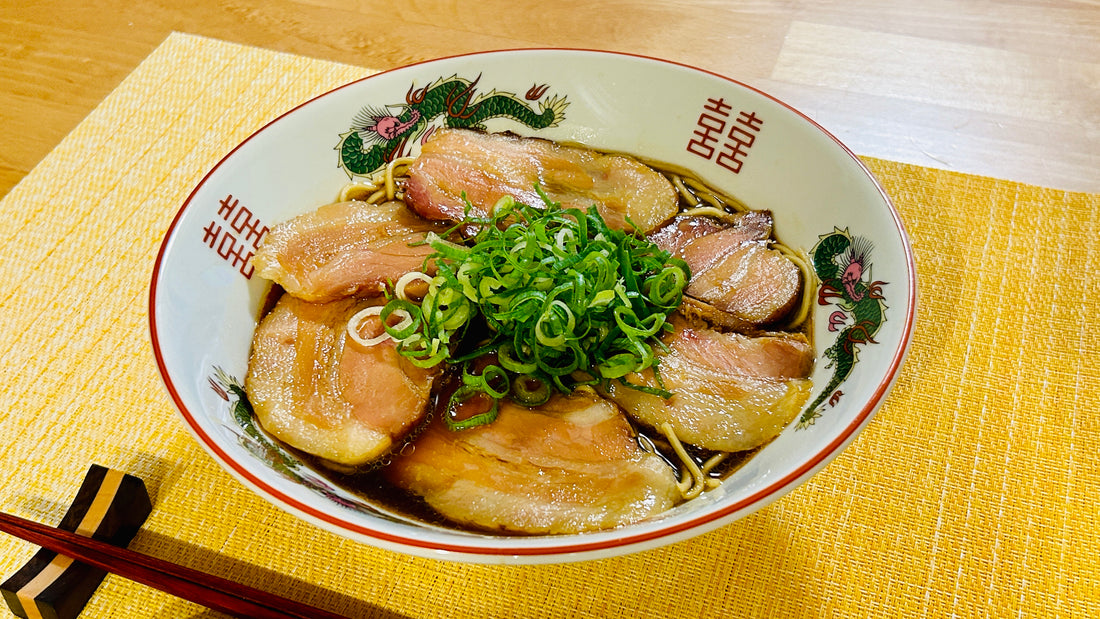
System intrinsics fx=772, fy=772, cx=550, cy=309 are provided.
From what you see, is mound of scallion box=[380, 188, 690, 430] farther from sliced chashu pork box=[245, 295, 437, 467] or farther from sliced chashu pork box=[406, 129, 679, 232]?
sliced chashu pork box=[406, 129, 679, 232]

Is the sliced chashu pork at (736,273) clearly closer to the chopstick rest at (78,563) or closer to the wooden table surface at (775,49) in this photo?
the wooden table surface at (775,49)

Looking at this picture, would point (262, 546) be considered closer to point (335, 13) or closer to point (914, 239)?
point (914, 239)

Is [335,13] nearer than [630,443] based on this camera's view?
No

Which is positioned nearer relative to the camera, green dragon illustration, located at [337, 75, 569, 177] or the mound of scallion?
the mound of scallion

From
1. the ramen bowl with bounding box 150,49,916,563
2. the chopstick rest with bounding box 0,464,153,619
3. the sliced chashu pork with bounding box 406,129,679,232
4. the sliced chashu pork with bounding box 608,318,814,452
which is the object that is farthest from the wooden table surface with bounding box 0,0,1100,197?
the chopstick rest with bounding box 0,464,153,619

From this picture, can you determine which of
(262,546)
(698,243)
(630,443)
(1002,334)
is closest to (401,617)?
(262,546)

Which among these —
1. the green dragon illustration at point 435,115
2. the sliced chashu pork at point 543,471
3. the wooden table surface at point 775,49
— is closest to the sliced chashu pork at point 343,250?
the green dragon illustration at point 435,115
